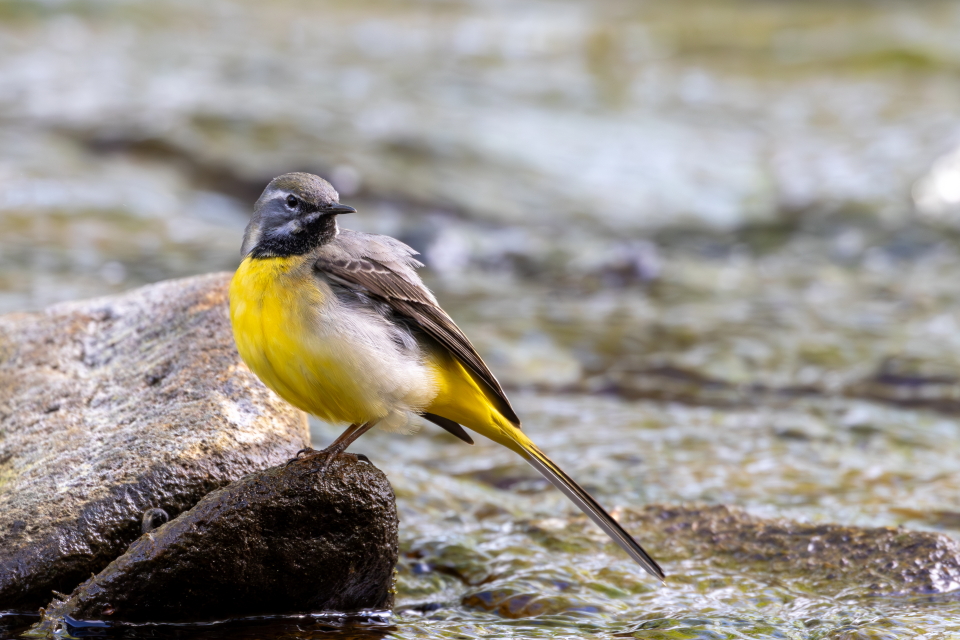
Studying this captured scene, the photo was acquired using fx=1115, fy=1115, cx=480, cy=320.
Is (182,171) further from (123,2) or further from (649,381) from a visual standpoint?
(123,2)

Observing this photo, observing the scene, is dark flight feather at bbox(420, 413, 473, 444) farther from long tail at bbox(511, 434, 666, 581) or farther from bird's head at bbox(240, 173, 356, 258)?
bird's head at bbox(240, 173, 356, 258)

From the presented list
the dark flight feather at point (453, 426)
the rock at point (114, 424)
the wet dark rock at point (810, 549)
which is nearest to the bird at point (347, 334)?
the dark flight feather at point (453, 426)

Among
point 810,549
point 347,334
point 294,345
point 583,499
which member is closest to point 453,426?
point 583,499

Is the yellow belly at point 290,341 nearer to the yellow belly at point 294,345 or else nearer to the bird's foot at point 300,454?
the yellow belly at point 294,345

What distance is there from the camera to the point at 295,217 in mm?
4715

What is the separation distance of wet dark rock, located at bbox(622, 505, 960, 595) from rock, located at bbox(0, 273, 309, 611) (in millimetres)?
2033

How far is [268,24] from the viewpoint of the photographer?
72.6 feet

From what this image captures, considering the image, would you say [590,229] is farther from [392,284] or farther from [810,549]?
[392,284]

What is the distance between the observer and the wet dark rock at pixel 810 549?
5137mm

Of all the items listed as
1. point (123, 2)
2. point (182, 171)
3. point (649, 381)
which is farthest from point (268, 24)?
point (649, 381)

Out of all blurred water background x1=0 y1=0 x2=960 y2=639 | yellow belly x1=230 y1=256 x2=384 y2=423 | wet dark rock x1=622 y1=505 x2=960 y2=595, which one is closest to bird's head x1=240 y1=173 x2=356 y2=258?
yellow belly x1=230 y1=256 x2=384 y2=423

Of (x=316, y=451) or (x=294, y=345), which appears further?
(x=316, y=451)

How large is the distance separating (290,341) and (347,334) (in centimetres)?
23

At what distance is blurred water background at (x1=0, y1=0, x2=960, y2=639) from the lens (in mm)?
5848
